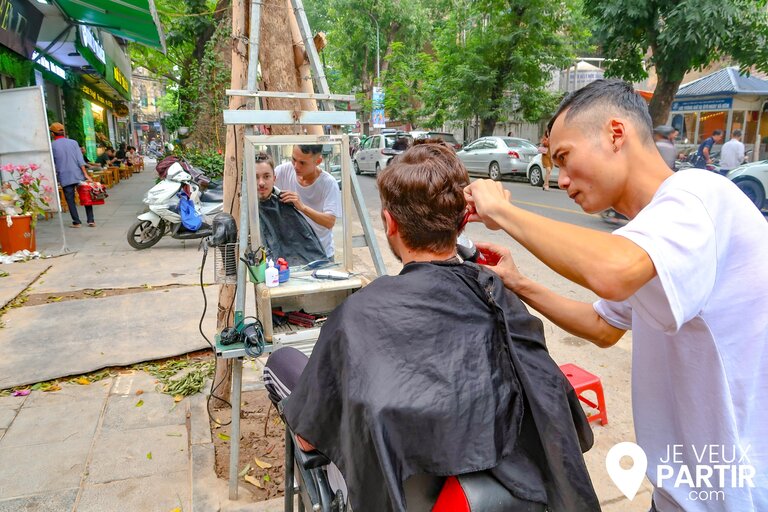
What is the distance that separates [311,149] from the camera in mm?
2686

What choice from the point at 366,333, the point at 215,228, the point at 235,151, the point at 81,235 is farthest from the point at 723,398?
the point at 81,235

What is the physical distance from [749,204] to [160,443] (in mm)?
3107

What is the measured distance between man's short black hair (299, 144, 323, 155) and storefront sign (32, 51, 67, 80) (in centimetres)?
1066

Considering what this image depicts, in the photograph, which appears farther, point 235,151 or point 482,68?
point 482,68

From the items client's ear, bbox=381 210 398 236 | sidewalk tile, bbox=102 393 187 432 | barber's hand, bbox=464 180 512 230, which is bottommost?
sidewalk tile, bbox=102 393 187 432

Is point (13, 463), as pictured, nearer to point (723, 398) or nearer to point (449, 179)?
point (449, 179)

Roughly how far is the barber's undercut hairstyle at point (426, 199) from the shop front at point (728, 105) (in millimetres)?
20117

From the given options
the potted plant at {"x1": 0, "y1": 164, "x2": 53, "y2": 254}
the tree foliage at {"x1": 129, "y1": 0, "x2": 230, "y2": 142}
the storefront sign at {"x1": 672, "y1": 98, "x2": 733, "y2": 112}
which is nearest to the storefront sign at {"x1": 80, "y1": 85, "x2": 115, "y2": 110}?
the tree foliage at {"x1": 129, "y1": 0, "x2": 230, "y2": 142}

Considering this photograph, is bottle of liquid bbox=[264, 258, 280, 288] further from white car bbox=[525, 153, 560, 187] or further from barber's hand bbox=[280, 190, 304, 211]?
white car bbox=[525, 153, 560, 187]

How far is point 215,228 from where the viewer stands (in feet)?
7.89

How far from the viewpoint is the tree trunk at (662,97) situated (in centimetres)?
1184

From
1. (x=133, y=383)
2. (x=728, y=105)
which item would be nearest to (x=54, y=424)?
(x=133, y=383)

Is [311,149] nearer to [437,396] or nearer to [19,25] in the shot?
[437,396]

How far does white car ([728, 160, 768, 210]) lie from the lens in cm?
916
